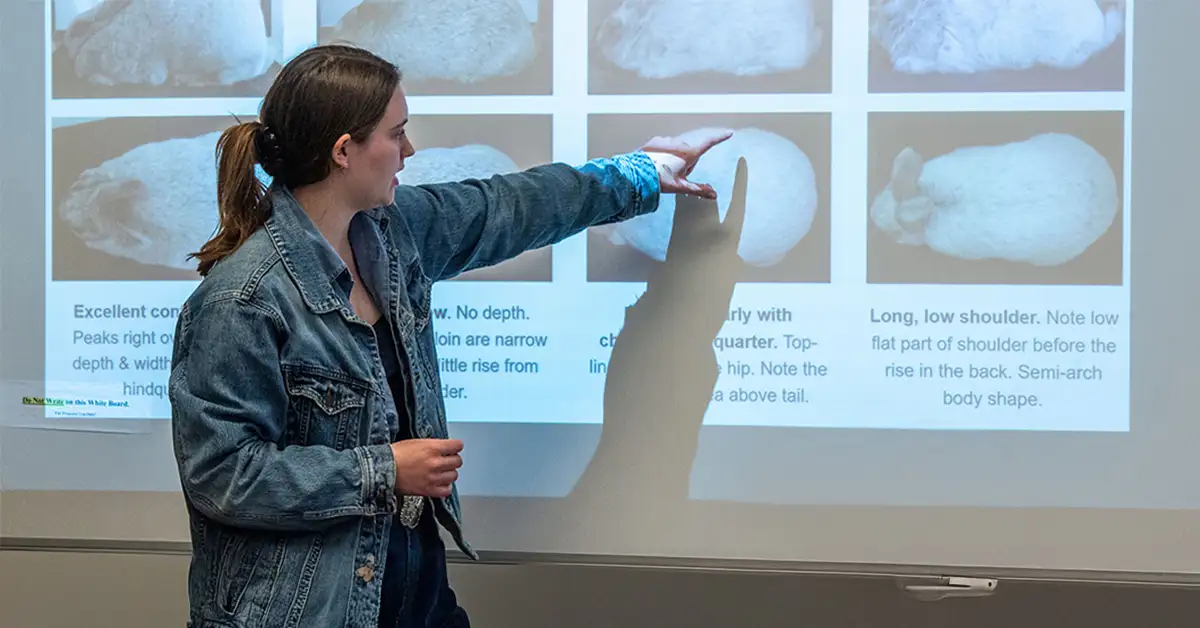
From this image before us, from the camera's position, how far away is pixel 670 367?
4.95ft

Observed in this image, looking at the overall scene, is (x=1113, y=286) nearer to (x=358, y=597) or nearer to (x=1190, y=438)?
(x=1190, y=438)

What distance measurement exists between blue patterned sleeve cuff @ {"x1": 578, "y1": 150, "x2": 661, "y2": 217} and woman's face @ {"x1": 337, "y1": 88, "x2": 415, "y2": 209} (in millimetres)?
337

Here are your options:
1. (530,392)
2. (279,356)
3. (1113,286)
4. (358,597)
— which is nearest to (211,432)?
(279,356)

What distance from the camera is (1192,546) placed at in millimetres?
1449

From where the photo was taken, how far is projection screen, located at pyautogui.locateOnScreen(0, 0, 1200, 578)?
1442 millimetres

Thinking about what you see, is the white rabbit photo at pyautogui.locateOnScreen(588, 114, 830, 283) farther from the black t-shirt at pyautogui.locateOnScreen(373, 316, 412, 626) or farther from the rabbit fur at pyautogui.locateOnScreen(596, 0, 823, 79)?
the black t-shirt at pyautogui.locateOnScreen(373, 316, 412, 626)

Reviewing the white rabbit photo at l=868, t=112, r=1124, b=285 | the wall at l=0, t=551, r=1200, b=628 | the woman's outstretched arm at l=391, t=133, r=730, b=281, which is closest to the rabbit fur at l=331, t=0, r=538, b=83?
the woman's outstretched arm at l=391, t=133, r=730, b=281

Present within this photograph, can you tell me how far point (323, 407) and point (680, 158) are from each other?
0.64 m

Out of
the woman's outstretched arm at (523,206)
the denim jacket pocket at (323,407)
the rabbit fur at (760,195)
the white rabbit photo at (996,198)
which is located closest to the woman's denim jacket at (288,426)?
the denim jacket pocket at (323,407)

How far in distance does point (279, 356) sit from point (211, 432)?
106 mm

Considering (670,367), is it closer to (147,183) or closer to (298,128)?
(298,128)

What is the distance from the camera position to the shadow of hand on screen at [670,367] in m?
1.50

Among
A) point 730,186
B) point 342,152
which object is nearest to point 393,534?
point 342,152

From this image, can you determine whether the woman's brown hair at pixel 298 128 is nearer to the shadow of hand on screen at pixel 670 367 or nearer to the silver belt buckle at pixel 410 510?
the silver belt buckle at pixel 410 510
